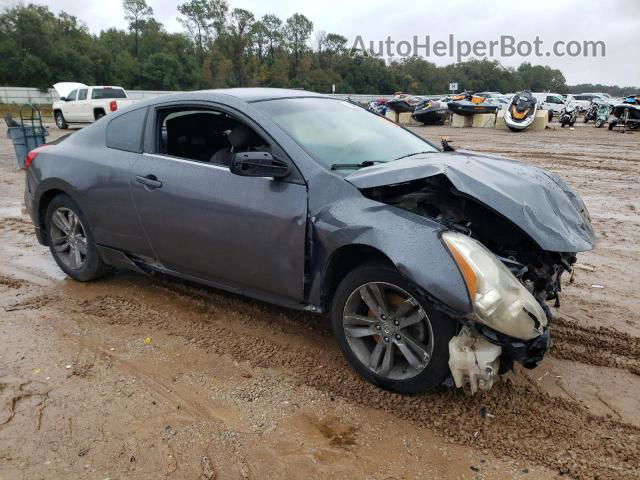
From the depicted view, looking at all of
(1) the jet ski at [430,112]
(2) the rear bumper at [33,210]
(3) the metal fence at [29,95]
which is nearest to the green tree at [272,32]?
(3) the metal fence at [29,95]

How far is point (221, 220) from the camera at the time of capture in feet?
11.4

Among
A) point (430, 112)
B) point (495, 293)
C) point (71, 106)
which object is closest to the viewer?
point (495, 293)

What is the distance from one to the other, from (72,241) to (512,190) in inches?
147

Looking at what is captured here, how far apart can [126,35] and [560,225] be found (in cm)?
9460

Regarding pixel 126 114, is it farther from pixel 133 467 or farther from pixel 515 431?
pixel 515 431

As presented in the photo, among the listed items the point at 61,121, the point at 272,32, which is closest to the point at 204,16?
the point at 272,32

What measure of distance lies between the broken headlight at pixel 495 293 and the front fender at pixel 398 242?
0.15ft

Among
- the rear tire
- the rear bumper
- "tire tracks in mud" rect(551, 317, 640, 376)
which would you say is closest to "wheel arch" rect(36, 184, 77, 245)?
the rear bumper

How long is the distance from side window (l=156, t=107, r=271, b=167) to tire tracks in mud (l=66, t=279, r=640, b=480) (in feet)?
3.99

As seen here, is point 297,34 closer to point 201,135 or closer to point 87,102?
point 87,102

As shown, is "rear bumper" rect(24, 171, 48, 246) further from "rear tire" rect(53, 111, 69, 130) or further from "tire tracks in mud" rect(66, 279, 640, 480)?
"rear tire" rect(53, 111, 69, 130)

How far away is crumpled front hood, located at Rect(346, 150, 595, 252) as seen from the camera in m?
2.81

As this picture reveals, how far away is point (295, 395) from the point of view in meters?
3.00

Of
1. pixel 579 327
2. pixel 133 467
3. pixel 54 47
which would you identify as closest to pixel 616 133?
pixel 579 327
